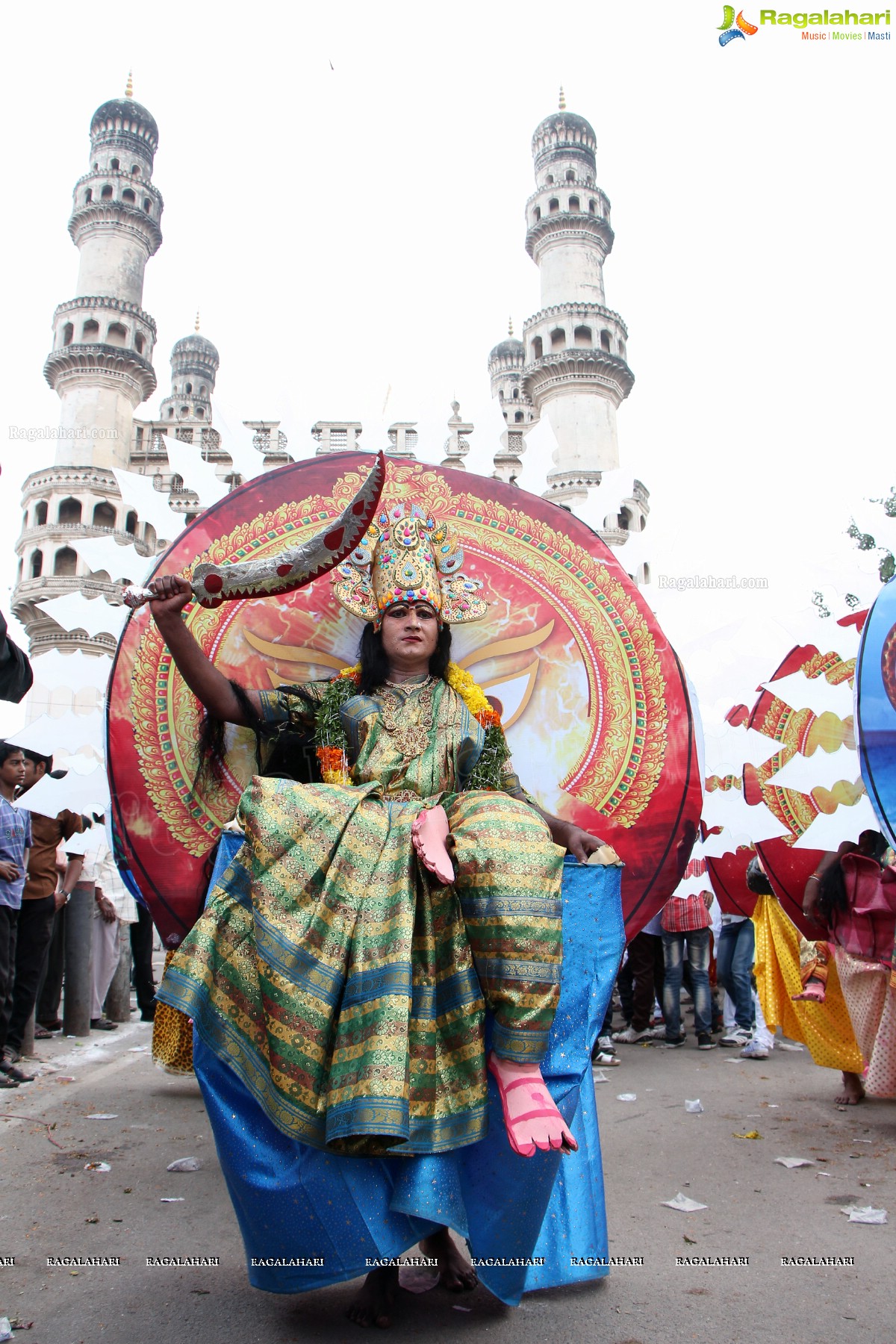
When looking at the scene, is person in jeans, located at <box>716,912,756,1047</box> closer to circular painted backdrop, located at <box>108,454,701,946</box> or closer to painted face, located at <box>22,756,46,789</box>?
circular painted backdrop, located at <box>108,454,701,946</box>

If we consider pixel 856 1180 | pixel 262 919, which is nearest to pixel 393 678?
pixel 262 919

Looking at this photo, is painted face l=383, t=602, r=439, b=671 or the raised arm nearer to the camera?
the raised arm

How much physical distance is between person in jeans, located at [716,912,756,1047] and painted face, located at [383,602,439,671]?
5054 mm

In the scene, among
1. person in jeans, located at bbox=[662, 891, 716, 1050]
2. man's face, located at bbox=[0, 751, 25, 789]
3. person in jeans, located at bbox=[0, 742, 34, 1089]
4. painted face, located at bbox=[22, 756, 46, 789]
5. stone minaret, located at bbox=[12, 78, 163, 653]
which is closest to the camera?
→ person in jeans, located at bbox=[0, 742, 34, 1089]

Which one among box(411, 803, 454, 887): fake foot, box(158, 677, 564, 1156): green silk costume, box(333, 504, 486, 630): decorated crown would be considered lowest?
box(158, 677, 564, 1156): green silk costume

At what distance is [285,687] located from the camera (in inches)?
126

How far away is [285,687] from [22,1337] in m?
1.83

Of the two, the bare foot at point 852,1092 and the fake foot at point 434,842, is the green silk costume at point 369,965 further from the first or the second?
the bare foot at point 852,1092

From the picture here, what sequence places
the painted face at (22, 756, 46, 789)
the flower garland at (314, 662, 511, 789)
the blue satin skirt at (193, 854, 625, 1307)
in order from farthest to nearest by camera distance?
1. the painted face at (22, 756, 46, 789)
2. the flower garland at (314, 662, 511, 789)
3. the blue satin skirt at (193, 854, 625, 1307)

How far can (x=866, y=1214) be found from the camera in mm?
3258

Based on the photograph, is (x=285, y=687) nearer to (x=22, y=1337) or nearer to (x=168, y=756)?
(x=168, y=756)

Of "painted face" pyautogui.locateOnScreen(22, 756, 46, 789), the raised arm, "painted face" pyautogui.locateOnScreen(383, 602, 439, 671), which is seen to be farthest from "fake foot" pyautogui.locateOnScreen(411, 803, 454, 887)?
"painted face" pyautogui.locateOnScreen(22, 756, 46, 789)

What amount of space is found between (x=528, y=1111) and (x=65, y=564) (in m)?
35.1

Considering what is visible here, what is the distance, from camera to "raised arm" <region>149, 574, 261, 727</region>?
2.84 metres
